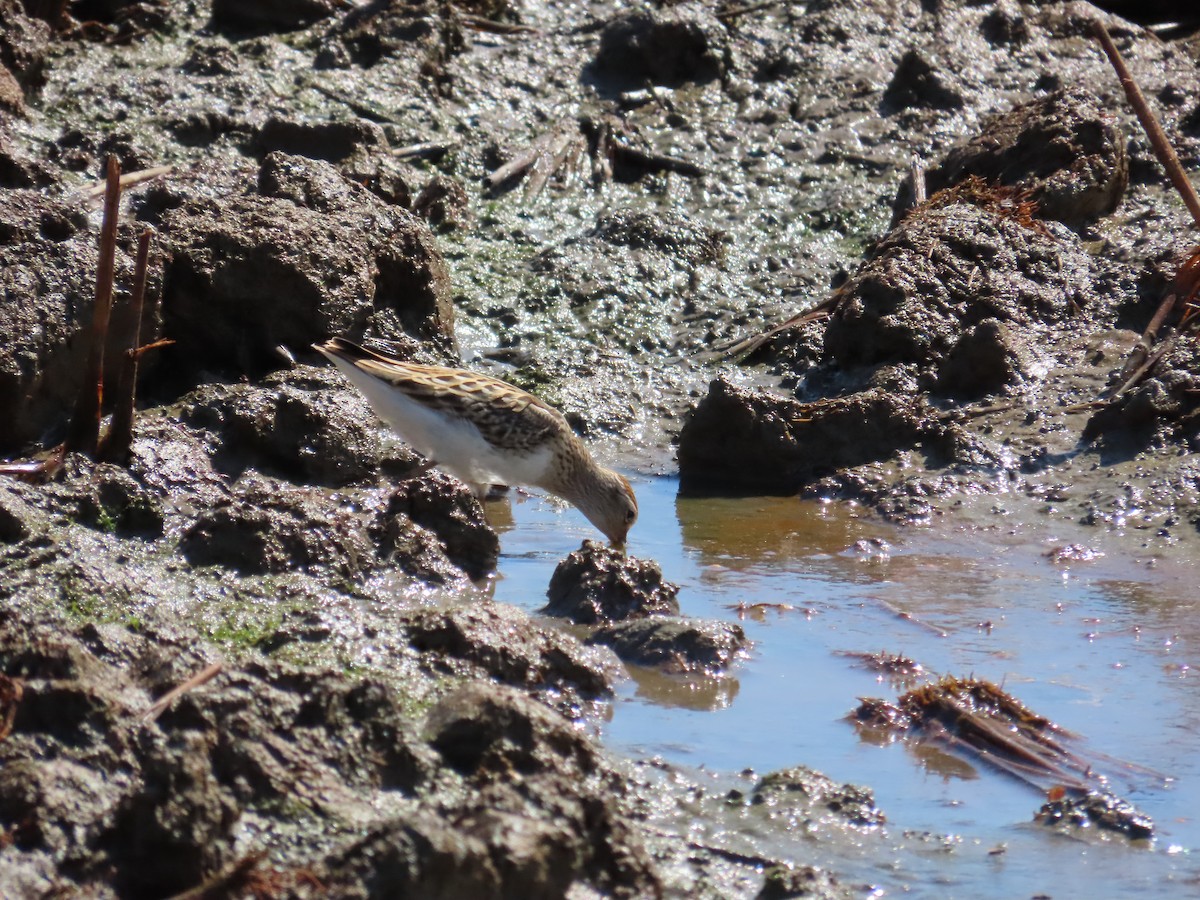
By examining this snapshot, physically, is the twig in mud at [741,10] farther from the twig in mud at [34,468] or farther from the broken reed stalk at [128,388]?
the twig in mud at [34,468]

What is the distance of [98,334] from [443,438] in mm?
1782

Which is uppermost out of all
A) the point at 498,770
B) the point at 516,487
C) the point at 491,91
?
the point at 491,91

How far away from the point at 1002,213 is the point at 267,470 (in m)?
5.25

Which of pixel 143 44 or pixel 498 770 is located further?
pixel 143 44

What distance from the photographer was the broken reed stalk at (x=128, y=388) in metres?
6.20

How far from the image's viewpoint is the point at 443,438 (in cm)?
736

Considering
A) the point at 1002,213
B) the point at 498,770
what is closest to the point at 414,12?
the point at 1002,213

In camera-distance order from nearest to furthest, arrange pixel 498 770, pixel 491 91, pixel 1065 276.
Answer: pixel 498 770
pixel 1065 276
pixel 491 91

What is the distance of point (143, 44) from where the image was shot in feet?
38.5

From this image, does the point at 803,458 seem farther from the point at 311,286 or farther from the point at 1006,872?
the point at 1006,872

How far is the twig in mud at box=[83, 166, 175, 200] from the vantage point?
26.2 ft

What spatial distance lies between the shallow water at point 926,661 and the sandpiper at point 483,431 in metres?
0.24

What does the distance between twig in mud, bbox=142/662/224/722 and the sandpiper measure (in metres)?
3.21

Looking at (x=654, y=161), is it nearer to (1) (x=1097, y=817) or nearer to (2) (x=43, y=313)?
(2) (x=43, y=313)
